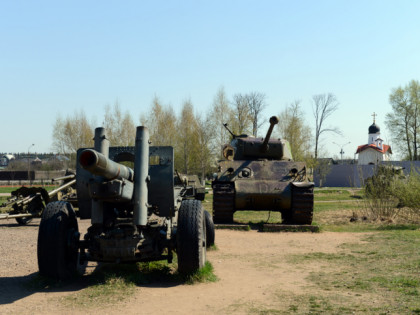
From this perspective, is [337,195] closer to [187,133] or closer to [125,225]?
[187,133]

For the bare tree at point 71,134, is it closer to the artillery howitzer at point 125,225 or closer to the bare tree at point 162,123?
the bare tree at point 162,123

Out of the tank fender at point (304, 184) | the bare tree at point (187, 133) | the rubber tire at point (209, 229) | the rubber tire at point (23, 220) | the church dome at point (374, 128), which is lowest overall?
the rubber tire at point (23, 220)

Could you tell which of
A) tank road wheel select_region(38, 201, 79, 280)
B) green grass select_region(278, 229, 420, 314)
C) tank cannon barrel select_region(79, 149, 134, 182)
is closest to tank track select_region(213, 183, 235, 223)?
green grass select_region(278, 229, 420, 314)

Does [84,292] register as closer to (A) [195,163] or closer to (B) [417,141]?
(A) [195,163]

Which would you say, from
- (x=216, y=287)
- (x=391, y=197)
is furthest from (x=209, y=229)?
(x=391, y=197)

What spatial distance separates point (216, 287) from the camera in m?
6.59

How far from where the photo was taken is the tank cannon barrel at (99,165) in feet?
17.7

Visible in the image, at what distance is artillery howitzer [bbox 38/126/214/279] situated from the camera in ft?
21.4

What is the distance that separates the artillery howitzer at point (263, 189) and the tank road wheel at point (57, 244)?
Answer: 6386 mm

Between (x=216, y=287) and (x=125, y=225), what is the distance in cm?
147

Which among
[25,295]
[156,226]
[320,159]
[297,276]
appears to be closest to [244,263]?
[297,276]

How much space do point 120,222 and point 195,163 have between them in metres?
33.0

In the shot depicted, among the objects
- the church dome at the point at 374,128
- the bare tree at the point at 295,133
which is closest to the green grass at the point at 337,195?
the bare tree at the point at 295,133

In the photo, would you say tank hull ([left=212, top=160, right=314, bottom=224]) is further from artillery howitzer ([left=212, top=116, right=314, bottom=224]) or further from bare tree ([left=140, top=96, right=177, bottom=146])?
bare tree ([left=140, top=96, right=177, bottom=146])
